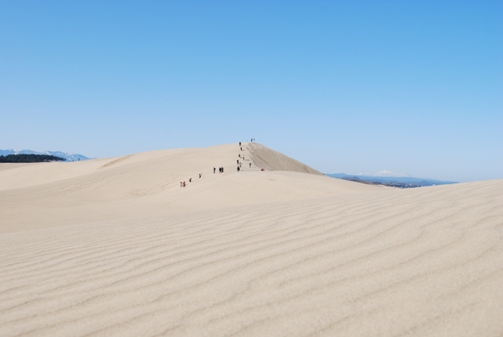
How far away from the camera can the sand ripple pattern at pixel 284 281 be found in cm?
219

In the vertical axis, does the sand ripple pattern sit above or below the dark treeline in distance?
below

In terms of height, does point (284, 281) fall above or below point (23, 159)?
below

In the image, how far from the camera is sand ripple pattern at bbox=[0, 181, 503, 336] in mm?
2189

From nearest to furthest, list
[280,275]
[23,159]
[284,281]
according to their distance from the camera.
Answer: [284,281], [280,275], [23,159]

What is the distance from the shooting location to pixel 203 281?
9.29ft

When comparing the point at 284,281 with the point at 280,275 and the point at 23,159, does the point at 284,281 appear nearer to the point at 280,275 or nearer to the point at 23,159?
the point at 280,275

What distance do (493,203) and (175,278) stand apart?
303 cm

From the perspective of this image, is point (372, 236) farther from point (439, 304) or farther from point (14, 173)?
point (14, 173)

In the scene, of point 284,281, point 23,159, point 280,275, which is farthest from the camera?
point 23,159

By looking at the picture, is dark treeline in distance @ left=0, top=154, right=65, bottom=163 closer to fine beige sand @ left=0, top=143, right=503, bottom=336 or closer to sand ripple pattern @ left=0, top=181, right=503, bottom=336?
fine beige sand @ left=0, top=143, right=503, bottom=336

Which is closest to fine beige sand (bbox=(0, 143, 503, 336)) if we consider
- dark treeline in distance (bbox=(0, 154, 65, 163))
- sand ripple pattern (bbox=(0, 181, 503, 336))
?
sand ripple pattern (bbox=(0, 181, 503, 336))

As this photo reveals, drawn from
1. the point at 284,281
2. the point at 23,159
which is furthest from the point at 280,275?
the point at 23,159

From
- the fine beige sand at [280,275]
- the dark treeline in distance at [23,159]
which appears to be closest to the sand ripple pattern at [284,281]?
the fine beige sand at [280,275]

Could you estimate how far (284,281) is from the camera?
2.70 m
